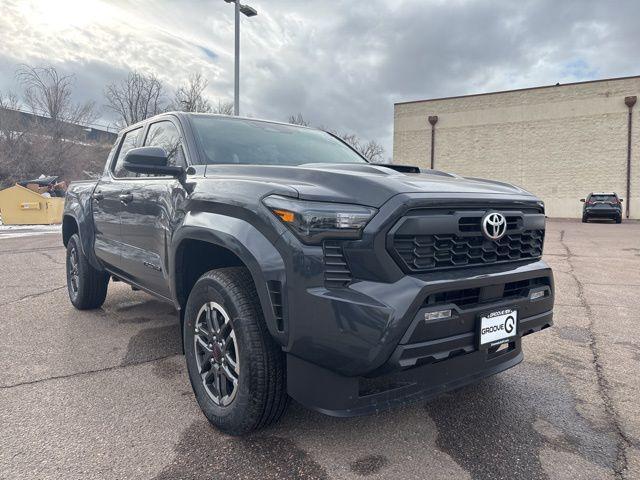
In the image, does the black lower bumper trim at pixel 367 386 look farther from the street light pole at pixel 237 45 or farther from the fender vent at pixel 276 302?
the street light pole at pixel 237 45

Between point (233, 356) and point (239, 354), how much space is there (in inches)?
6.0

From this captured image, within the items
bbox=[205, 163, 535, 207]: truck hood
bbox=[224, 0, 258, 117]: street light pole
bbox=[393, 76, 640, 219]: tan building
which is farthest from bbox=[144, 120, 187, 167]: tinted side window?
bbox=[393, 76, 640, 219]: tan building

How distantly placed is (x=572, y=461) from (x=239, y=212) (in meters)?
2.01

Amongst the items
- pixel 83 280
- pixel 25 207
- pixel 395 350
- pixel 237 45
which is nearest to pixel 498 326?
pixel 395 350

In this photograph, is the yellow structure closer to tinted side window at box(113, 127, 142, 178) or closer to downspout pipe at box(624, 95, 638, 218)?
tinted side window at box(113, 127, 142, 178)

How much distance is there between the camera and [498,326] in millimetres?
2252

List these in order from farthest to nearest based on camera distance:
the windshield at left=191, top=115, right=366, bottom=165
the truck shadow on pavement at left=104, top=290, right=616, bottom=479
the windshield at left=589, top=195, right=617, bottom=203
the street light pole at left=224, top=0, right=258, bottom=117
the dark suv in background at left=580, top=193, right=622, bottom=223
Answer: the windshield at left=589, top=195, right=617, bottom=203 → the dark suv in background at left=580, top=193, right=622, bottom=223 → the street light pole at left=224, top=0, right=258, bottom=117 → the windshield at left=191, top=115, right=366, bottom=165 → the truck shadow on pavement at left=104, top=290, right=616, bottom=479

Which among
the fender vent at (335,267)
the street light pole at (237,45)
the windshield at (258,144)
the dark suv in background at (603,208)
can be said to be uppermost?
the street light pole at (237,45)

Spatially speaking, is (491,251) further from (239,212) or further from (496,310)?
(239,212)

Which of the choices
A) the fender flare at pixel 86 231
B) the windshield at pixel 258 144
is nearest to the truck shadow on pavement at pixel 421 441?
the windshield at pixel 258 144

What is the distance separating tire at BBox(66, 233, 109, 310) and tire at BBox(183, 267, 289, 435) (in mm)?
2520

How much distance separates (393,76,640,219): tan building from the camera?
2769 cm

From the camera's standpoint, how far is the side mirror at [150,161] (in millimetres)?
2785

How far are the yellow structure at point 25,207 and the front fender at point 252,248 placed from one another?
1622 centimetres
